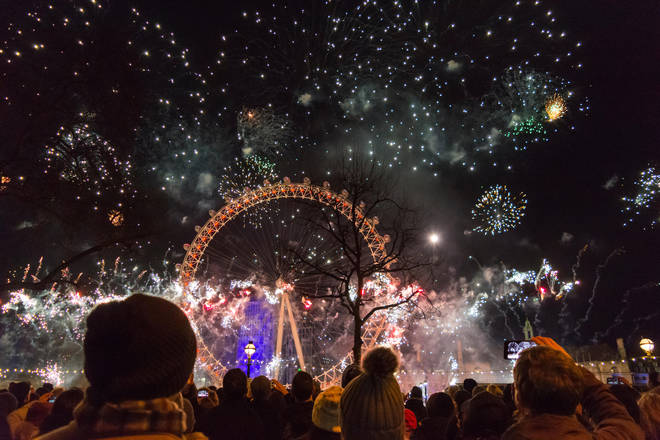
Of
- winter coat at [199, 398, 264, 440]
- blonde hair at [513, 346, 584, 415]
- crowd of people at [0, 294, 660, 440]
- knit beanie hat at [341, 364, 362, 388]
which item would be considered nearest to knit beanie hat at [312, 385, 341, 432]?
crowd of people at [0, 294, 660, 440]

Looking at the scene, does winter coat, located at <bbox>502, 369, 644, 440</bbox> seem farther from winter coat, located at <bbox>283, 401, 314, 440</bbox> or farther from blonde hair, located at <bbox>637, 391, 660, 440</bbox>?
winter coat, located at <bbox>283, 401, 314, 440</bbox>

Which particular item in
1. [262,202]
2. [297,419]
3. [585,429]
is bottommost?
[297,419]

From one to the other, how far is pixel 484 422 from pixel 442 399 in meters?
1.46

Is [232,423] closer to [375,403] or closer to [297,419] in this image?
[297,419]

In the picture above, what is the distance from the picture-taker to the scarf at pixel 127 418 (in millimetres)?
1576

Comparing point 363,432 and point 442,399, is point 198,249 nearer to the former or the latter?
point 442,399

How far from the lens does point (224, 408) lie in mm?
4824

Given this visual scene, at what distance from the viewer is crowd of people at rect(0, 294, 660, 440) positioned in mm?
1632

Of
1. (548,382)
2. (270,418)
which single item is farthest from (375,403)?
(270,418)

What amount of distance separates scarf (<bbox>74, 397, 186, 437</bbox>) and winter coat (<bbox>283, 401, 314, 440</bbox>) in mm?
3944

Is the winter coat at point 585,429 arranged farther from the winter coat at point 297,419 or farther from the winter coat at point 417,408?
the winter coat at point 417,408

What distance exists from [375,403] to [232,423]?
2.19m

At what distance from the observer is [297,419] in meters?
5.33

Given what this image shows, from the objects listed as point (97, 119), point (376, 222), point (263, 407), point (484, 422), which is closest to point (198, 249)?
point (376, 222)
